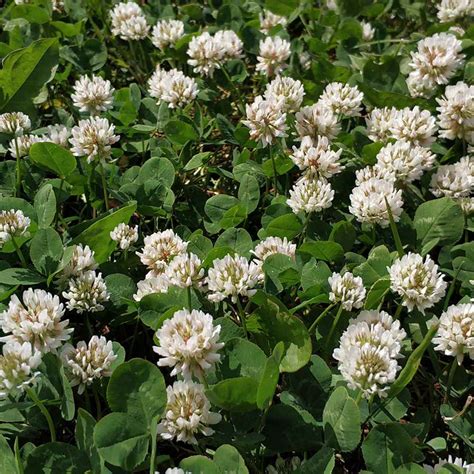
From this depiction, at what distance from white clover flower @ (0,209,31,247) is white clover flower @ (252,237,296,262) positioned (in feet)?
1.32

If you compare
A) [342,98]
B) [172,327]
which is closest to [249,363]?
[172,327]

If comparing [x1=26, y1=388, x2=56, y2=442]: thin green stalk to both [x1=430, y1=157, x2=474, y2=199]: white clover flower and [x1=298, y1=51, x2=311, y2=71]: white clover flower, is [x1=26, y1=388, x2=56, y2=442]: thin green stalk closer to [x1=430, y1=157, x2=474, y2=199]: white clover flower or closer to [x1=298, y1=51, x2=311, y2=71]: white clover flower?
[x1=430, y1=157, x2=474, y2=199]: white clover flower

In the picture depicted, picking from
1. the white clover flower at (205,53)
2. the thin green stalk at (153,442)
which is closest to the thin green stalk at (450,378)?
the thin green stalk at (153,442)

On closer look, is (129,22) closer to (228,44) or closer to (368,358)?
(228,44)

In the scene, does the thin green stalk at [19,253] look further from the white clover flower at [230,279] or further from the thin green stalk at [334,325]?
the thin green stalk at [334,325]

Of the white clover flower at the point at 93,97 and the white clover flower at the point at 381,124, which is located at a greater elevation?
the white clover flower at the point at 93,97

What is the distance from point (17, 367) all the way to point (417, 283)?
62 centimetres

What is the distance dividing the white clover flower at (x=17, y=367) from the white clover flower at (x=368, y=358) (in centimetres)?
43

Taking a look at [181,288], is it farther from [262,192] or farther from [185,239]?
[262,192]

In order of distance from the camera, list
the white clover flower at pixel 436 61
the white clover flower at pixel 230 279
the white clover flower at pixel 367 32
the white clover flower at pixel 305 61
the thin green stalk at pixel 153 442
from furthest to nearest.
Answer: the white clover flower at pixel 367 32, the white clover flower at pixel 305 61, the white clover flower at pixel 436 61, the white clover flower at pixel 230 279, the thin green stalk at pixel 153 442

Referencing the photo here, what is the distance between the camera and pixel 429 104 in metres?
1.83

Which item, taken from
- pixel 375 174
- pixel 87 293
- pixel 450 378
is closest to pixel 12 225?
pixel 87 293

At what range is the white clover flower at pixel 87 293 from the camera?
138 cm

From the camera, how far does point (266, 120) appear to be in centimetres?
162
